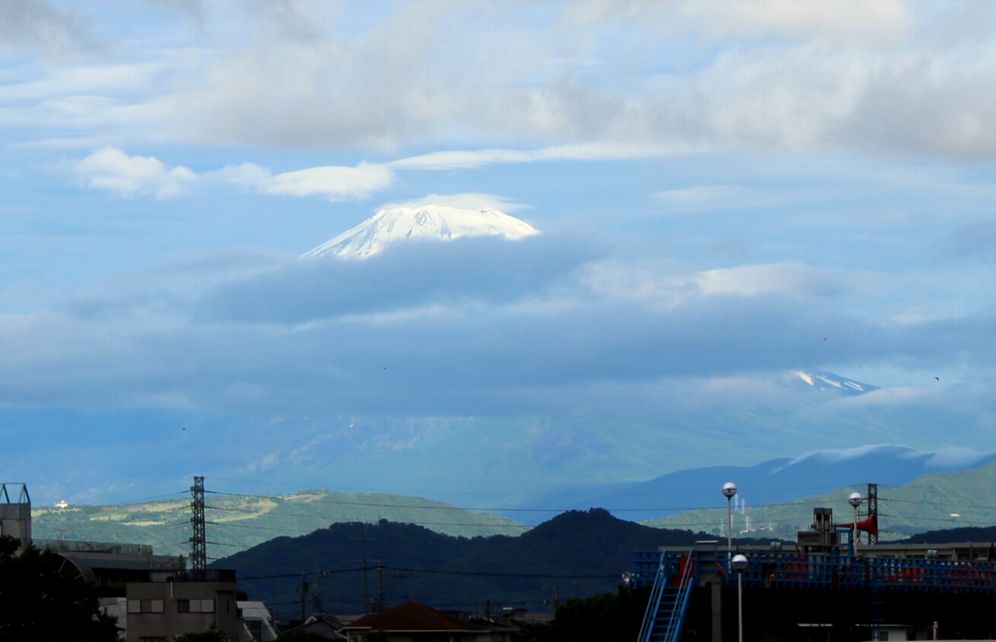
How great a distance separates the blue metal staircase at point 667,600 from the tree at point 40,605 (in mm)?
36482

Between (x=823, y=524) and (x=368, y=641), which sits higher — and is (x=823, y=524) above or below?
above

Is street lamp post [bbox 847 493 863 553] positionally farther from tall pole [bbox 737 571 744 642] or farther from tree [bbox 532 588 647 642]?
tree [bbox 532 588 647 642]

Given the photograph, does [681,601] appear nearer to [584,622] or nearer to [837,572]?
[837,572]

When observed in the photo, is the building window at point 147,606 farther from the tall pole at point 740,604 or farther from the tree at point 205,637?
the tall pole at point 740,604

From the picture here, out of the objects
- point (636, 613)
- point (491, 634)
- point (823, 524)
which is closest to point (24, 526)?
point (491, 634)

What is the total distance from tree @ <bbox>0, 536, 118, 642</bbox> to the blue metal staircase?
36482 millimetres

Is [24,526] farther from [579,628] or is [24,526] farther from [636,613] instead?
[636,613]

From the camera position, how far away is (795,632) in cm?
6500

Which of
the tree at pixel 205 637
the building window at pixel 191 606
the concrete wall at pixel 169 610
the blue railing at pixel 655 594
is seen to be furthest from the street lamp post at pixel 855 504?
the building window at pixel 191 606

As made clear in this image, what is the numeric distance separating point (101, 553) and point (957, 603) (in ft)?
446

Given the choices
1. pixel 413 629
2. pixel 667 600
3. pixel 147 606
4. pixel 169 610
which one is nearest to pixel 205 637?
pixel 413 629

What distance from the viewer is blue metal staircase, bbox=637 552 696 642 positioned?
5978cm

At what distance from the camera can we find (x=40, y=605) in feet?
294

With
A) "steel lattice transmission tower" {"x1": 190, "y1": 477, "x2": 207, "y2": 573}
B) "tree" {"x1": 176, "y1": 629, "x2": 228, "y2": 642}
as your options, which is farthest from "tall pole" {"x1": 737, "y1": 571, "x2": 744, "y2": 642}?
"steel lattice transmission tower" {"x1": 190, "y1": 477, "x2": 207, "y2": 573}
